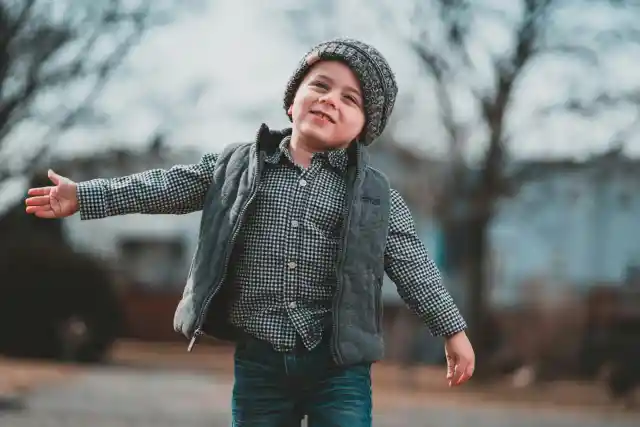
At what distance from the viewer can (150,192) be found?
3.10 meters

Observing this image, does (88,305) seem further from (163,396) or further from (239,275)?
(239,275)

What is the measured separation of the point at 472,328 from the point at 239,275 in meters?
14.7

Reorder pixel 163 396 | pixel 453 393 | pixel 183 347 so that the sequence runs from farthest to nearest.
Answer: pixel 183 347 < pixel 453 393 < pixel 163 396

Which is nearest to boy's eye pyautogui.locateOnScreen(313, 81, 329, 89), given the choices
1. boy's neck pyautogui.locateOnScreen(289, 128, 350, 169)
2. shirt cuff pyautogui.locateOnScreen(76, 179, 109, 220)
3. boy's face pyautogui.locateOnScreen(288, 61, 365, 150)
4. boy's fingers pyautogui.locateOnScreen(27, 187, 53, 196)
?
boy's face pyautogui.locateOnScreen(288, 61, 365, 150)

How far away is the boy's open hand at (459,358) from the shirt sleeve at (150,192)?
84 cm

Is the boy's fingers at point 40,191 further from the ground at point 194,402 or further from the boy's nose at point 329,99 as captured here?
the ground at point 194,402

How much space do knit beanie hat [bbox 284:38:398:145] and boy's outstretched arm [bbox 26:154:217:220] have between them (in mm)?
404

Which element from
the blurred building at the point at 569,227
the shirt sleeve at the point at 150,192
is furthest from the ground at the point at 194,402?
the shirt sleeve at the point at 150,192

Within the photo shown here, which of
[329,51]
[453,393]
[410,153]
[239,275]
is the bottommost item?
[453,393]

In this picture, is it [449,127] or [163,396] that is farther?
[449,127]

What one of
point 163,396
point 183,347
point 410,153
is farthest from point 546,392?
point 183,347

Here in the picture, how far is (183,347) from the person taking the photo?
24203 millimetres

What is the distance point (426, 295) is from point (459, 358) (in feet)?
0.67

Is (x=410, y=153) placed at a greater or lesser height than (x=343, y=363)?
greater
